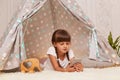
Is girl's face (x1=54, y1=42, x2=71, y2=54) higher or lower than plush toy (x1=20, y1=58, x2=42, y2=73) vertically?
higher

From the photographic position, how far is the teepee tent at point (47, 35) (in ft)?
8.54

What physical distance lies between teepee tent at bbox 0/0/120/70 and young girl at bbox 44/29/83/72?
0.83 ft

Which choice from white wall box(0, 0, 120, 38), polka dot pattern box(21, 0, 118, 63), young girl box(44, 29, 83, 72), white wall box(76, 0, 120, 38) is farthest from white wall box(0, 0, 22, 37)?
young girl box(44, 29, 83, 72)

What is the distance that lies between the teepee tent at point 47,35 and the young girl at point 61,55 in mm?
254

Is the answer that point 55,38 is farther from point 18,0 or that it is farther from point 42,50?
point 18,0

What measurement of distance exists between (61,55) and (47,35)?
63 cm

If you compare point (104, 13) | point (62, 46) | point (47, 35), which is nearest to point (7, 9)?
point (47, 35)

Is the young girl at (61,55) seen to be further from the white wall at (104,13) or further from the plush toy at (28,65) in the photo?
the white wall at (104,13)

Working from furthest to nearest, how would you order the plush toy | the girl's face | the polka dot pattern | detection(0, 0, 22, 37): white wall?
detection(0, 0, 22, 37): white wall
the polka dot pattern
the girl's face
the plush toy

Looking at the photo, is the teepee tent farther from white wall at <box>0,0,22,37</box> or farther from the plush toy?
white wall at <box>0,0,22,37</box>

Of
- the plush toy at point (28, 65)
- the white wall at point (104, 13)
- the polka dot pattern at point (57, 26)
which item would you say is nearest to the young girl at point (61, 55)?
the plush toy at point (28, 65)

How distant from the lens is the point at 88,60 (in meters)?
3.00

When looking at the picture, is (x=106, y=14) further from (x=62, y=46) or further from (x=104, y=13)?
(x=62, y=46)

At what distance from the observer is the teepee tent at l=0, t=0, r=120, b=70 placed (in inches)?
102
